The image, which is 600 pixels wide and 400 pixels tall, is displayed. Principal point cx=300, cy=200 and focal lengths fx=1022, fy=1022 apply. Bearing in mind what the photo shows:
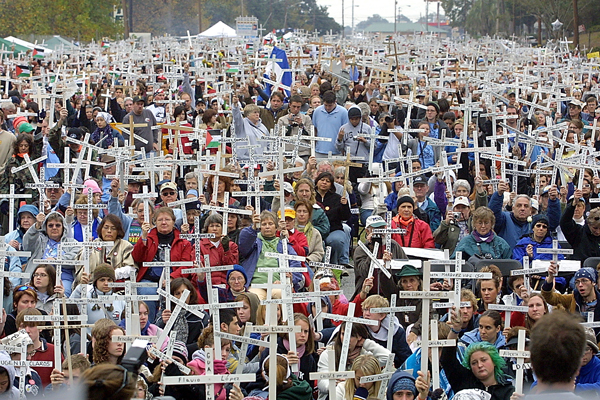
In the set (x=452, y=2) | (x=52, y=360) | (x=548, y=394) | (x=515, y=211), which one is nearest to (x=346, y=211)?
(x=515, y=211)

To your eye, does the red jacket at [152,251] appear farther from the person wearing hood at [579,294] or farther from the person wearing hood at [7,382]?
the person wearing hood at [579,294]

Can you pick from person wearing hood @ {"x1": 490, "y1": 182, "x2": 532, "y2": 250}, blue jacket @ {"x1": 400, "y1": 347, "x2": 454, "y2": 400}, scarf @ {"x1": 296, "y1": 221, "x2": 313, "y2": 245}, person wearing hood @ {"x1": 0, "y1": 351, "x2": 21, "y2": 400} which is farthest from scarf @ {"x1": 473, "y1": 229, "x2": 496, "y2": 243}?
person wearing hood @ {"x1": 0, "y1": 351, "x2": 21, "y2": 400}

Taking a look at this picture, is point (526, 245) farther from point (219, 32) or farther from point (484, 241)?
point (219, 32)

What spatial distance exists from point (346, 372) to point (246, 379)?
2.22 feet

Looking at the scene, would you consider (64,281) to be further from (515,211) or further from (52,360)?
(515,211)

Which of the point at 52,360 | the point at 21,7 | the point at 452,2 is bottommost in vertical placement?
the point at 52,360

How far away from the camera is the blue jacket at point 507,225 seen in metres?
11.3

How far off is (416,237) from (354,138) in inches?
171

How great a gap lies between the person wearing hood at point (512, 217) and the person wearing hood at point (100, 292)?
449 centimetres

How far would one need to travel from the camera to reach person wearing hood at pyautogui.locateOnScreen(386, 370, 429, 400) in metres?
6.77

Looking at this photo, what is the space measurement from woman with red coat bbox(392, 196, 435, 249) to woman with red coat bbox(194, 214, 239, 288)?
5.85 ft

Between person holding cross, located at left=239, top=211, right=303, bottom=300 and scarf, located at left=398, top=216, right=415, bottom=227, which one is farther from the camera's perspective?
scarf, located at left=398, top=216, right=415, bottom=227

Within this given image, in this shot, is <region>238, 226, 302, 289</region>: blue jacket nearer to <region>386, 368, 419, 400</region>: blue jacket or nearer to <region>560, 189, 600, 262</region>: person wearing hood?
<region>560, 189, 600, 262</region>: person wearing hood

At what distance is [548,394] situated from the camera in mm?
3664
